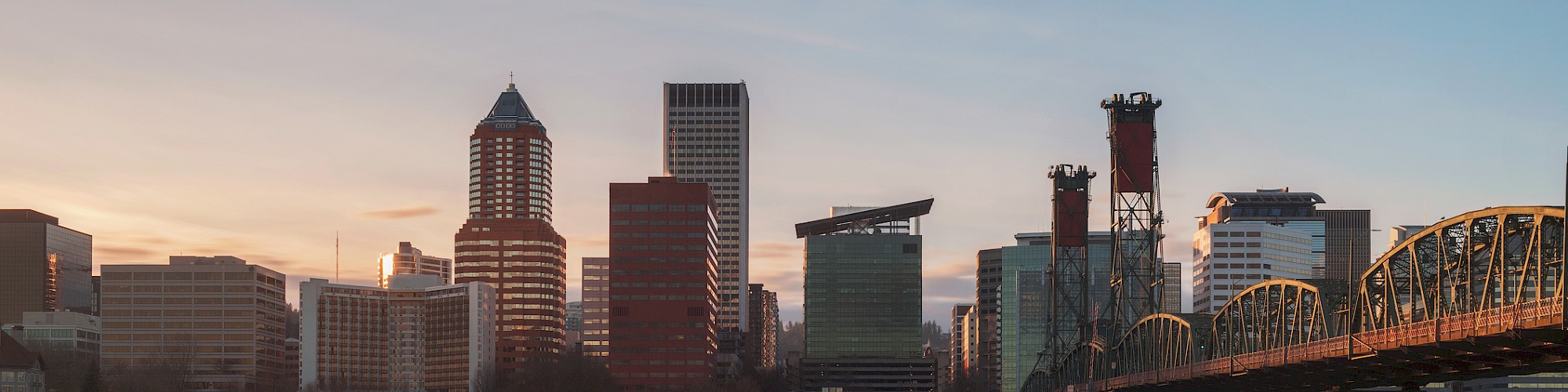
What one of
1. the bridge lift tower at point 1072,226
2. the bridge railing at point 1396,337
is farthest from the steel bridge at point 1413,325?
the bridge lift tower at point 1072,226

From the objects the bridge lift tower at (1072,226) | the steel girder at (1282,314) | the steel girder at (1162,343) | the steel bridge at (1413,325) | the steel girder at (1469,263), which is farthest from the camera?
the bridge lift tower at (1072,226)

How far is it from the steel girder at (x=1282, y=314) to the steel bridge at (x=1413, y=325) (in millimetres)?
143

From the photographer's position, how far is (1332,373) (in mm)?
110750

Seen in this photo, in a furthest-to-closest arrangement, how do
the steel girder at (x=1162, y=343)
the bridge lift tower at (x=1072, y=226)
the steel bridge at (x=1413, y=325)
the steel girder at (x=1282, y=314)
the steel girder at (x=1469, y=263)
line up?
the bridge lift tower at (x=1072, y=226) < the steel girder at (x=1162, y=343) < the steel girder at (x=1282, y=314) < the steel bridge at (x=1413, y=325) < the steel girder at (x=1469, y=263)

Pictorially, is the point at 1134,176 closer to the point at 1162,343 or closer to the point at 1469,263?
the point at 1162,343

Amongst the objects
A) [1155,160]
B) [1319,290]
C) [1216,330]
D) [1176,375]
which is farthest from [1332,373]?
[1155,160]

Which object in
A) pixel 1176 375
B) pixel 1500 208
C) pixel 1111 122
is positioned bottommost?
pixel 1176 375

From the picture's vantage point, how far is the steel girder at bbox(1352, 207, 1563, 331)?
77.5 m

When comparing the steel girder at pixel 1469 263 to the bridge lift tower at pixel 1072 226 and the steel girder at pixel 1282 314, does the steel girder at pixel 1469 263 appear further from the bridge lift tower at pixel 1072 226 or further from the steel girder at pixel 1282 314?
the bridge lift tower at pixel 1072 226

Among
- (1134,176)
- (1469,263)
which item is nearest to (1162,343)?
(1134,176)

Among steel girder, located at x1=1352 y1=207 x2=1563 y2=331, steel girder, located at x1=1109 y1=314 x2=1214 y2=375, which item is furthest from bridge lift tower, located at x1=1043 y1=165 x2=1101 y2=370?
steel girder, located at x1=1352 y1=207 x2=1563 y2=331

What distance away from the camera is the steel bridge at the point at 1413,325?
78.8 m

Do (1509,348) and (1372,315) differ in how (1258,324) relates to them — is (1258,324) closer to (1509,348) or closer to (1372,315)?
(1372,315)

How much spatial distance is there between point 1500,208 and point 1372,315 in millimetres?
19124
